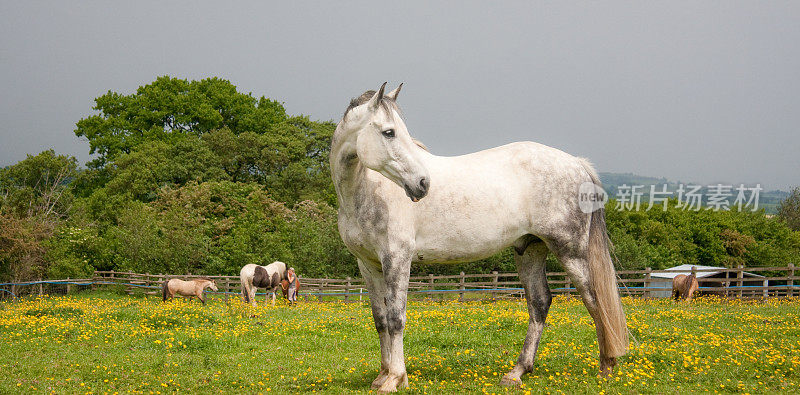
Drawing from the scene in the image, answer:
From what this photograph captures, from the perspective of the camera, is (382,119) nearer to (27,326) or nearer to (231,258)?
(27,326)

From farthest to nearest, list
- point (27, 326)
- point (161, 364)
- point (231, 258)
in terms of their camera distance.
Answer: point (231, 258)
point (27, 326)
point (161, 364)

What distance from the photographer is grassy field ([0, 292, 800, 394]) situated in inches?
247

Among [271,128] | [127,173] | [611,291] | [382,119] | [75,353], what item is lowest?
[75,353]

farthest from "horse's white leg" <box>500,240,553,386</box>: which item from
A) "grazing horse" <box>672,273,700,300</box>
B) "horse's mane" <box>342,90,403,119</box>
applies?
"grazing horse" <box>672,273,700,300</box>

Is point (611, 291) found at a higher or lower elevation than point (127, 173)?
lower

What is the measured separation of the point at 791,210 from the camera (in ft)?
208

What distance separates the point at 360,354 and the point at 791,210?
69278 millimetres

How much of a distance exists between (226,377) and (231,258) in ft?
84.7

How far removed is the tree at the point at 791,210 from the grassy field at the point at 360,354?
5955 cm

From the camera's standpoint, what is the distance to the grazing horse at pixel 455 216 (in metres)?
5.39

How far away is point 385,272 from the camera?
17.8 feet

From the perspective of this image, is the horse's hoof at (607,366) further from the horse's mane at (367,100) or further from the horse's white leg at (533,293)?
the horse's mane at (367,100)

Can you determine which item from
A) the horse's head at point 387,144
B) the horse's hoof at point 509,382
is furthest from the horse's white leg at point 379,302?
the horse's hoof at point 509,382

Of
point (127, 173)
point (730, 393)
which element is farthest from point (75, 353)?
point (127, 173)
